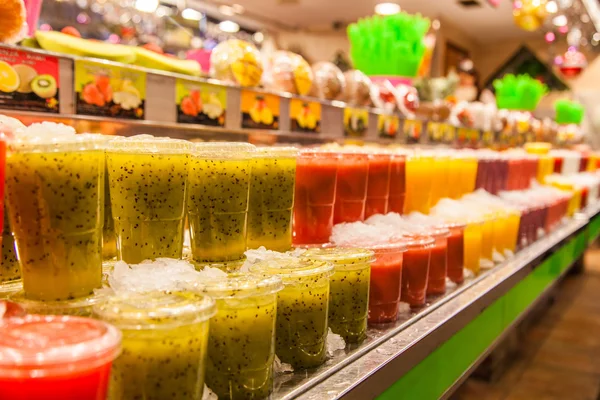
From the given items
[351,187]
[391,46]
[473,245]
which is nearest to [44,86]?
[351,187]

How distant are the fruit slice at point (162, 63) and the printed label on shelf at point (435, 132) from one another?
8.43 feet

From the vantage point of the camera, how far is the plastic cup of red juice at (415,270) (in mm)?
1720

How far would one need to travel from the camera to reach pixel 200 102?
7.07ft

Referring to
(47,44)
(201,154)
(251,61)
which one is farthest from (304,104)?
(201,154)

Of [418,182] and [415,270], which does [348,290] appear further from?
[418,182]

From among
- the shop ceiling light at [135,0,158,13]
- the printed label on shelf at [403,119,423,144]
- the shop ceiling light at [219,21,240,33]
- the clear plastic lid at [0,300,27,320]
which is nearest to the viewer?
the clear plastic lid at [0,300,27,320]

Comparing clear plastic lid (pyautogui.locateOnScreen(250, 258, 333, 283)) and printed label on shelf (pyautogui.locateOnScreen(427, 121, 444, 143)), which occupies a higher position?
printed label on shelf (pyautogui.locateOnScreen(427, 121, 444, 143))

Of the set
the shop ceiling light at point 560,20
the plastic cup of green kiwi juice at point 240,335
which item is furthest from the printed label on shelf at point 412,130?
the shop ceiling light at point 560,20

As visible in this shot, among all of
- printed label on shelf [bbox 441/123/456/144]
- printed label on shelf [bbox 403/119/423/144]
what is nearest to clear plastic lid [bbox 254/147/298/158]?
printed label on shelf [bbox 403/119/423/144]

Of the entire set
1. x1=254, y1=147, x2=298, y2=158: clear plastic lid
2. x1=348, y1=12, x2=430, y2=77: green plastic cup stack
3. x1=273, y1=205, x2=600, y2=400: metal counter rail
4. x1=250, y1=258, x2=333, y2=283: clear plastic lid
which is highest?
x1=348, y1=12, x2=430, y2=77: green plastic cup stack

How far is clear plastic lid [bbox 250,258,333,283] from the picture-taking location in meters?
1.14

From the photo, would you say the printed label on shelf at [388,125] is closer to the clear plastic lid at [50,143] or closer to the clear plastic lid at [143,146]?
the clear plastic lid at [143,146]

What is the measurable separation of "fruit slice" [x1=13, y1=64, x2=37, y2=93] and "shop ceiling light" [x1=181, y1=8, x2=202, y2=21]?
5893 mm

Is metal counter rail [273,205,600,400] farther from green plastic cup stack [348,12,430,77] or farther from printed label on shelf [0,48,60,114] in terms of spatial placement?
green plastic cup stack [348,12,430,77]
